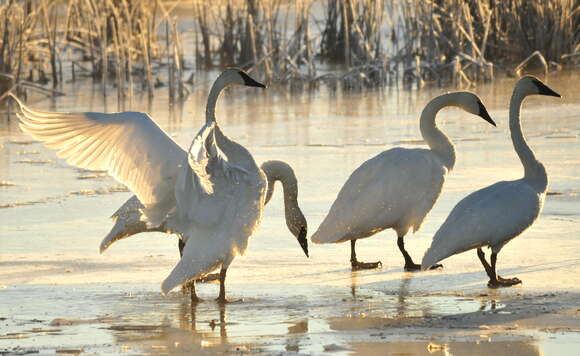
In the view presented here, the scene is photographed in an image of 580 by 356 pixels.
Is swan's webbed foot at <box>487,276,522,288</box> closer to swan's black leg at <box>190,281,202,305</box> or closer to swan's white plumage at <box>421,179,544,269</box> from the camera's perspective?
swan's white plumage at <box>421,179,544,269</box>

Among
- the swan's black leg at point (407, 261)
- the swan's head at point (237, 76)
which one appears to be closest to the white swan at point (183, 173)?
the swan's head at point (237, 76)

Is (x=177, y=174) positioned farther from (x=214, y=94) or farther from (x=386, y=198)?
(x=386, y=198)

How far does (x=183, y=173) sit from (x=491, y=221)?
1.89 m

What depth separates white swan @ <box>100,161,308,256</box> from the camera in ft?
26.5

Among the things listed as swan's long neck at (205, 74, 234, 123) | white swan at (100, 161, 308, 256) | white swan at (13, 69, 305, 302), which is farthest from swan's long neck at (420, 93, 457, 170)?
swan's long neck at (205, 74, 234, 123)

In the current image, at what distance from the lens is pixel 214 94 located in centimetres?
752

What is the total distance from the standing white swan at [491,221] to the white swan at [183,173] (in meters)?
1.11

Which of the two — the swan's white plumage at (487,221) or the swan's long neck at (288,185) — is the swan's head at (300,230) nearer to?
the swan's long neck at (288,185)

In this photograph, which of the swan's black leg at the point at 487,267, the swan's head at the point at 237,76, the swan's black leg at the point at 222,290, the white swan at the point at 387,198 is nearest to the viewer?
the swan's black leg at the point at 222,290

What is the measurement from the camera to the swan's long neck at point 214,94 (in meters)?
7.27

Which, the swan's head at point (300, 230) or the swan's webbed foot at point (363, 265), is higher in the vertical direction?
the swan's head at point (300, 230)

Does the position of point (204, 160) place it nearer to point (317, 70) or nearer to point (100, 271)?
point (100, 271)

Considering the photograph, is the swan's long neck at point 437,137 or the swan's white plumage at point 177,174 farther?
the swan's long neck at point 437,137

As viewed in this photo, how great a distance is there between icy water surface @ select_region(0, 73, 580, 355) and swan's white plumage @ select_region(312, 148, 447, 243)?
0.23 metres
